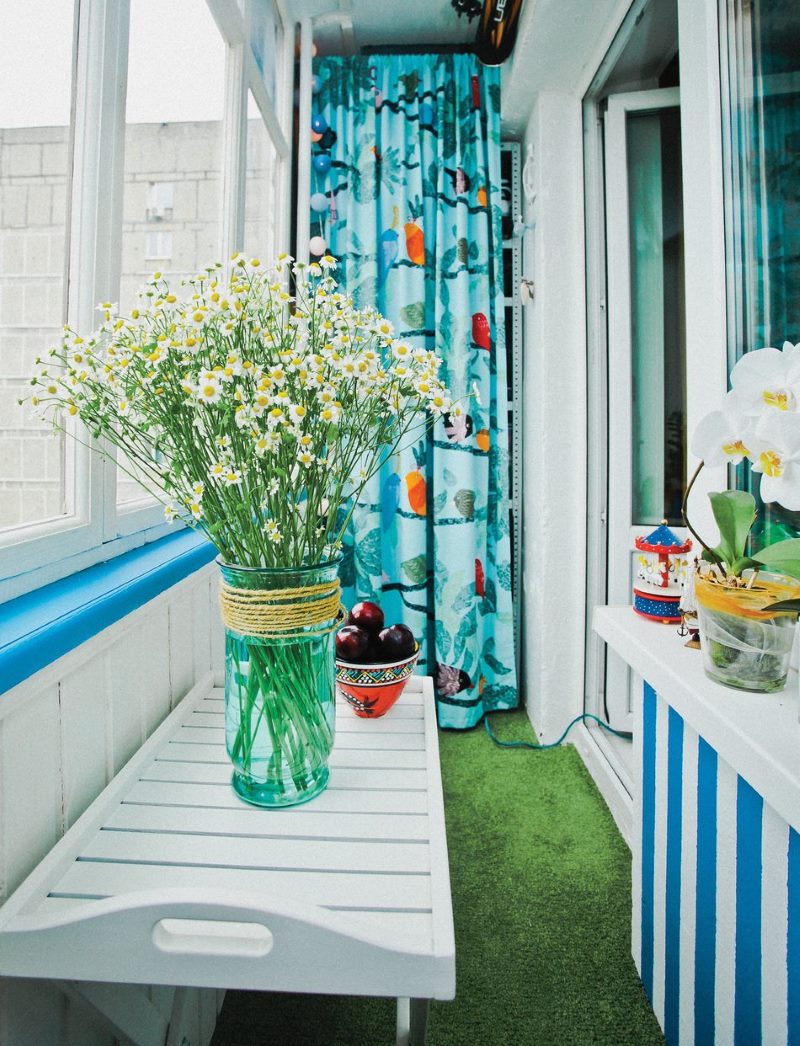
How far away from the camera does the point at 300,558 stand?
71 cm

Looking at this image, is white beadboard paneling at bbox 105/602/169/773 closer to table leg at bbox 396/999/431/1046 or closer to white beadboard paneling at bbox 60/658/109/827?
white beadboard paneling at bbox 60/658/109/827

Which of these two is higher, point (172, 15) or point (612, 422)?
point (172, 15)

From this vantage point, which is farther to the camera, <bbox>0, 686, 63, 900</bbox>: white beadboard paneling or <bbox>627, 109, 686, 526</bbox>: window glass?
<bbox>627, 109, 686, 526</bbox>: window glass

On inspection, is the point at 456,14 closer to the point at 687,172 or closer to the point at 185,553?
the point at 687,172

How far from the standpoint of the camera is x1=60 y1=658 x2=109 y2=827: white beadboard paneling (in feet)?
2.38

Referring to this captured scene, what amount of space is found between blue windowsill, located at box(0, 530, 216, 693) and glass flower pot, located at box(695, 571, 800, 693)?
79cm

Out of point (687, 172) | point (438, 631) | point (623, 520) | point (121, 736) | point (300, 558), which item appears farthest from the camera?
point (438, 631)

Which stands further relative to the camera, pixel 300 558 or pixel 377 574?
pixel 377 574

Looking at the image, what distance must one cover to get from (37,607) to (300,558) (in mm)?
318

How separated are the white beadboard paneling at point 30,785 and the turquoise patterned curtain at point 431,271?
1644mm

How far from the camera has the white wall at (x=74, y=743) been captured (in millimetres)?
623

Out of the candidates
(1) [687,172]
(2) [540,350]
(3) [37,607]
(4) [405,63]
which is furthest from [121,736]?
(4) [405,63]

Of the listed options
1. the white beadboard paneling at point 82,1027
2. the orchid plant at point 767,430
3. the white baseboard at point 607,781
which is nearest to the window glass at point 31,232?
the white beadboard paneling at point 82,1027

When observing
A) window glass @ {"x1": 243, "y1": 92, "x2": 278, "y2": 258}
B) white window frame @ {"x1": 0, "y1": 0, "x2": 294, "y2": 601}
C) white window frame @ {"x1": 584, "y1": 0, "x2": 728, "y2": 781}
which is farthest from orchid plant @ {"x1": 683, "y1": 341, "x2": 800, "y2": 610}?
window glass @ {"x1": 243, "y1": 92, "x2": 278, "y2": 258}
